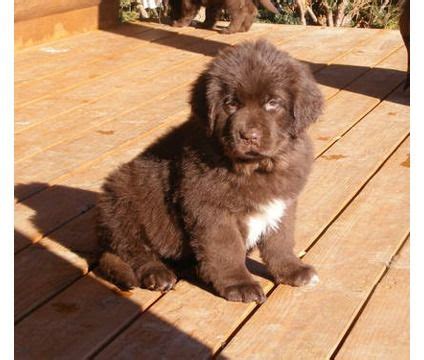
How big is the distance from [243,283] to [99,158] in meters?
1.82

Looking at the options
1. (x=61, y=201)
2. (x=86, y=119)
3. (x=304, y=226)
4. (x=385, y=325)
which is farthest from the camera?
(x=86, y=119)

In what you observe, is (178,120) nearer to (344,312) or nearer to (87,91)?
(87,91)

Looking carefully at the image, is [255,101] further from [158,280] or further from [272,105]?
[158,280]

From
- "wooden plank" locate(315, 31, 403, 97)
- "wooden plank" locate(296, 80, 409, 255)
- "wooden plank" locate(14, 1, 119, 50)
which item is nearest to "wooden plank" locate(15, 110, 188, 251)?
"wooden plank" locate(296, 80, 409, 255)

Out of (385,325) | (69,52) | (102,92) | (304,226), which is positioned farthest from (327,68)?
(385,325)

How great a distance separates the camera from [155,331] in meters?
3.00

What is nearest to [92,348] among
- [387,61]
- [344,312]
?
[344,312]

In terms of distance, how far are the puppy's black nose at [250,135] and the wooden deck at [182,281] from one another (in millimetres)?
602

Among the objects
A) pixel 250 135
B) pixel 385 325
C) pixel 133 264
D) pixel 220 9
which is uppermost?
pixel 250 135

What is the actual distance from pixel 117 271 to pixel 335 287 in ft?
2.69

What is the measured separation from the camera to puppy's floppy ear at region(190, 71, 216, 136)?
3.21 metres

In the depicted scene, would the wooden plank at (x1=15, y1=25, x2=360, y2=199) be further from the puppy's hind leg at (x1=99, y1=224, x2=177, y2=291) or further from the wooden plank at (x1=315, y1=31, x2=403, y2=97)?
the wooden plank at (x1=315, y1=31, x2=403, y2=97)

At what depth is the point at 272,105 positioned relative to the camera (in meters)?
3.20
